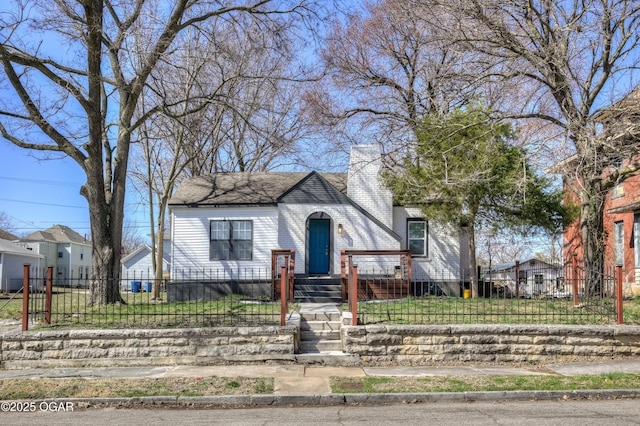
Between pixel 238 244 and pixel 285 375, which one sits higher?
pixel 238 244

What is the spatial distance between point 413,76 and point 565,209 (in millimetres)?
9475

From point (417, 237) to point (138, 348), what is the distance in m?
12.0

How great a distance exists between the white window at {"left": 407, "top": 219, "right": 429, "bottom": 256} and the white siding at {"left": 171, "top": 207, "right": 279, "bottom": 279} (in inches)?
192

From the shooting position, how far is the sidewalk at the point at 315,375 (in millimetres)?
8141

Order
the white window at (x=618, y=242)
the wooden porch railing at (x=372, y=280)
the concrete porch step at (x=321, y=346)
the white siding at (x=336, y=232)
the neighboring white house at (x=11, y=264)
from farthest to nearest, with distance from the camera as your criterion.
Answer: the neighboring white house at (x=11, y=264), the white window at (x=618, y=242), the white siding at (x=336, y=232), the wooden porch railing at (x=372, y=280), the concrete porch step at (x=321, y=346)

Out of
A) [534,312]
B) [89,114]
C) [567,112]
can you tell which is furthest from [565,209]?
[89,114]

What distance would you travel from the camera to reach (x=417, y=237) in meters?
20.3

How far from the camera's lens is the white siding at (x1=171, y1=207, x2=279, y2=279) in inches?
776

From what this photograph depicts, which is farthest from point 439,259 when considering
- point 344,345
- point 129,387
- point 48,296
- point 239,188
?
point 129,387

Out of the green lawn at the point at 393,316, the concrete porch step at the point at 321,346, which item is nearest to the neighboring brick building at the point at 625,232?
the green lawn at the point at 393,316

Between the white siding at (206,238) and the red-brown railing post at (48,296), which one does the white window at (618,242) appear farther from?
the red-brown railing post at (48,296)

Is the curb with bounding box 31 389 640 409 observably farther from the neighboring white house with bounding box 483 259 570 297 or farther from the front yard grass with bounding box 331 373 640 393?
the neighboring white house with bounding box 483 259 570 297

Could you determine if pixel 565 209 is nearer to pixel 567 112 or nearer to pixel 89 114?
pixel 567 112

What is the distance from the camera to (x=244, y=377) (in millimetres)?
9250
